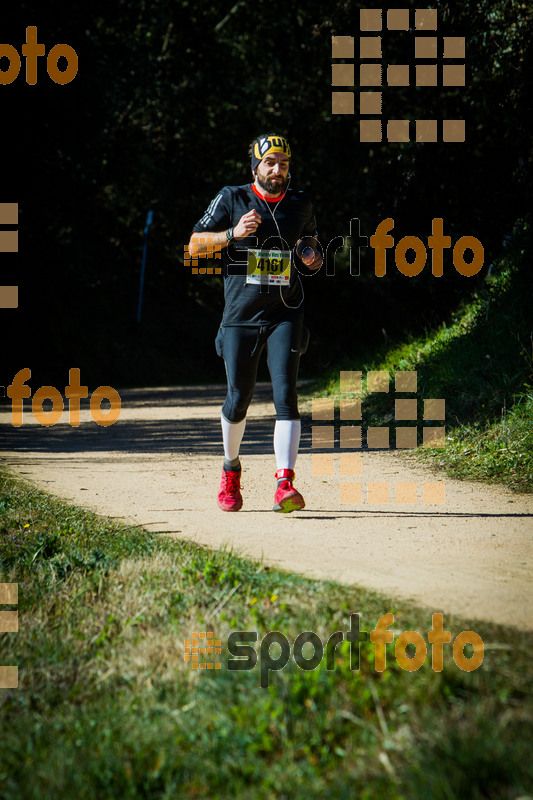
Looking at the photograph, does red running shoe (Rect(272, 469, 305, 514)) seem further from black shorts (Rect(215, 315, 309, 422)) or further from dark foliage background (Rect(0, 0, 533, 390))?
dark foliage background (Rect(0, 0, 533, 390))

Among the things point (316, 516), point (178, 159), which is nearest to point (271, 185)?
point (316, 516)

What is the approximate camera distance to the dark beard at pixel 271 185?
16.8ft

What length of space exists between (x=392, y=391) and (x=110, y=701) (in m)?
6.77

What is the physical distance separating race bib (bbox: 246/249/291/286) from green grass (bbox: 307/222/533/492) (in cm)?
245

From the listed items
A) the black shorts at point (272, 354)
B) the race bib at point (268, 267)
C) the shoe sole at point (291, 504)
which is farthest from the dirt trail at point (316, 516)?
the race bib at point (268, 267)

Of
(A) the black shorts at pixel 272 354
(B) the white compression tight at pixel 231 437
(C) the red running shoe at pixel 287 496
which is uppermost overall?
(A) the black shorts at pixel 272 354

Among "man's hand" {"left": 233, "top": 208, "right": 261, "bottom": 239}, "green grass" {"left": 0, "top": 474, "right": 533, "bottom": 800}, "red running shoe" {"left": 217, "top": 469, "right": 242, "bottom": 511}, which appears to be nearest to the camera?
"green grass" {"left": 0, "top": 474, "right": 533, "bottom": 800}

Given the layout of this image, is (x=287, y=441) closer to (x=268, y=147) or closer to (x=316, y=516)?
(x=316, y=516)

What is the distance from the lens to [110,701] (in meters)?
3.02

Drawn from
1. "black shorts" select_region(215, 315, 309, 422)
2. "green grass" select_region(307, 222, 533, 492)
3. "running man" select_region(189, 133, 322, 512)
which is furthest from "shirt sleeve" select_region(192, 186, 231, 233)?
"green grass" select_region(307, 222, 533, 492)

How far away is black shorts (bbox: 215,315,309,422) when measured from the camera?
5.15 metres

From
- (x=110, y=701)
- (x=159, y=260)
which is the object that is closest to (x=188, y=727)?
(x=110, y=701)

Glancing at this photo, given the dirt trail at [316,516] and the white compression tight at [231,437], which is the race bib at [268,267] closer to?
the white compression tight at [231,437]

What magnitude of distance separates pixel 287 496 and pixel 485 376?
3858mm
